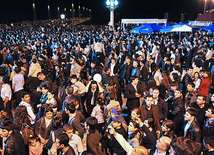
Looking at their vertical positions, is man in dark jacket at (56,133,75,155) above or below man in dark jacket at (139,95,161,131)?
above

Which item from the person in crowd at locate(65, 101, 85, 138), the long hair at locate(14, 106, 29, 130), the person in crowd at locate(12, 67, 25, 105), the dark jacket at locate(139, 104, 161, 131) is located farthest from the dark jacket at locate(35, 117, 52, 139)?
the person in crowd at locate(12, 67, 25, 105)

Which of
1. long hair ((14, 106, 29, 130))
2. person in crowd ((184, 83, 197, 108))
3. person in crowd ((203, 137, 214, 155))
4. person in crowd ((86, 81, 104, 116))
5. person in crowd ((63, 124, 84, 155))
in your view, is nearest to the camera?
person in crowd ((203, 137, 214, 155))

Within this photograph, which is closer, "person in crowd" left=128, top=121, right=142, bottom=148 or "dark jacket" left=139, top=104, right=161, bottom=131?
"person in crowd" left=128, top=121, right=142, bottom=148

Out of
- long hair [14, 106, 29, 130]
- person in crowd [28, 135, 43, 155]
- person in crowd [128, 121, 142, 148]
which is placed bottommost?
person in crowd [28, 135, 43, 155]

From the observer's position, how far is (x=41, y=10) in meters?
56.8

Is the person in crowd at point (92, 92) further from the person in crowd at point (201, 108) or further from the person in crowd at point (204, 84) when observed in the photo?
the person in crowd at point (204, 84)

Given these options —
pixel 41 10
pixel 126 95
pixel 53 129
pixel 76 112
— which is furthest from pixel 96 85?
pixel 41 10

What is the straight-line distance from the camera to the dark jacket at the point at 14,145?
3.35 meters

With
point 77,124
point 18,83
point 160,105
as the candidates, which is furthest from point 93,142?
point 18,83

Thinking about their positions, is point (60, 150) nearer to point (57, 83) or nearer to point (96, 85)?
point (96, 85)

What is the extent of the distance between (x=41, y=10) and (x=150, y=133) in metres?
58.3

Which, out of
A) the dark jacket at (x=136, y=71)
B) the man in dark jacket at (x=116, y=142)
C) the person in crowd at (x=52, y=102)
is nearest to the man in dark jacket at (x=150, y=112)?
the man in dark jacket at (x=116, y=142)

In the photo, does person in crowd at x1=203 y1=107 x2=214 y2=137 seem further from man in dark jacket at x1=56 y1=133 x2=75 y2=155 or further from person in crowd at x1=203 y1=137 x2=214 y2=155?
man in dark jacket at x1=56 y1=133 x2=75 y2=155

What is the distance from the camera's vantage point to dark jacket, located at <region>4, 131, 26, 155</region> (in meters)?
3.35
